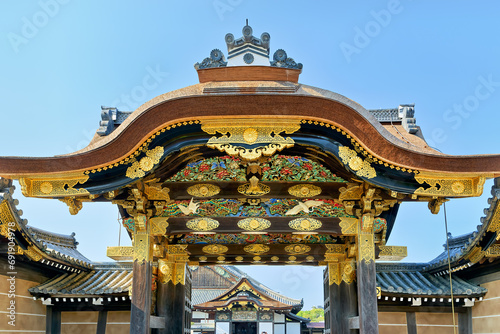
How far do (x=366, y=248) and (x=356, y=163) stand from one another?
1.81 meters

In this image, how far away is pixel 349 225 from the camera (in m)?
7.92

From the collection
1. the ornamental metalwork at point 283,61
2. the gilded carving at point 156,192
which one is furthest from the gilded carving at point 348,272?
the ornamental metalwork at point 283,61

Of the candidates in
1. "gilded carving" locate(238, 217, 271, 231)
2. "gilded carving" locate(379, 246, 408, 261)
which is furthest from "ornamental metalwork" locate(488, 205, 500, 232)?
"gilded carving" locate(238, 217, 271, 231)

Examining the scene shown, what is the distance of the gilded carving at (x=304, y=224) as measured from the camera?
8172 millimetres

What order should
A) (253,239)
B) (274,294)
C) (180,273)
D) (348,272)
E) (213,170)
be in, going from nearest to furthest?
(213,170), (348,272), (253,239), (180,273), (274,294)

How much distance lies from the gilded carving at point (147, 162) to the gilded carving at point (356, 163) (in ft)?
8.40

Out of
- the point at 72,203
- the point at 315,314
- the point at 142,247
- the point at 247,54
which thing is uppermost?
the point at 247,54

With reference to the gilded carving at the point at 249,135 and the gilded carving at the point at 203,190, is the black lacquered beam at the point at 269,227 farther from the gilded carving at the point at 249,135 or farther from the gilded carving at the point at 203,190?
the gilded carving at the point at 249,135

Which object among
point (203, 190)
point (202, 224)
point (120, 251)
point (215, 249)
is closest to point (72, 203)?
point (203, 190)

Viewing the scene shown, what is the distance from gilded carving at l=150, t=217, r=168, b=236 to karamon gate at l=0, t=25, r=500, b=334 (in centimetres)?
2

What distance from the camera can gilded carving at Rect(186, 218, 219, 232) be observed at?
818cm

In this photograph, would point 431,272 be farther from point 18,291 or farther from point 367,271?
point 18,291

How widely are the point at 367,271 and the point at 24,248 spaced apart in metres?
6.95

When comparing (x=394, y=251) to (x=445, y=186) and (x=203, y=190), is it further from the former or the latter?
(x=203, y=190)
